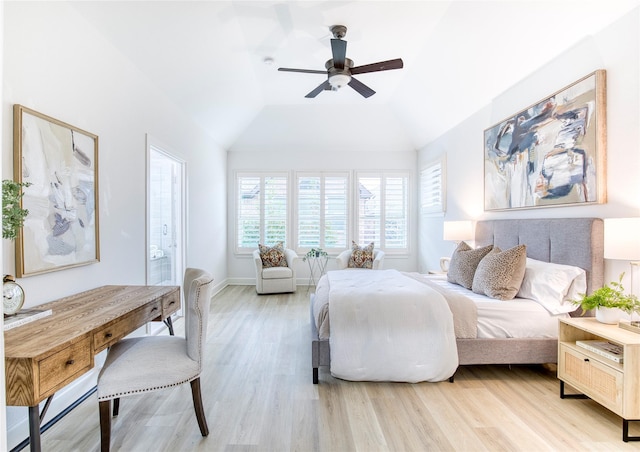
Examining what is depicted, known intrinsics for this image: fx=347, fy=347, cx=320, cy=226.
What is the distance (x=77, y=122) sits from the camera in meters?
2.48

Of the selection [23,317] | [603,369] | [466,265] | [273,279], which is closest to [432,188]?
[466,265]

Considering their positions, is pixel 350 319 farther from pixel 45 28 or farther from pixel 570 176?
pixel 45 28

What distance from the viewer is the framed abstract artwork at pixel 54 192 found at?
2.01 meters

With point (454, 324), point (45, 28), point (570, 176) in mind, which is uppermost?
point (45, 28)

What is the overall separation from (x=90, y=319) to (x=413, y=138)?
18.6 ft

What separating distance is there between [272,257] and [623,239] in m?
4.61

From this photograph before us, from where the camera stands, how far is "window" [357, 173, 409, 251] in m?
6.63

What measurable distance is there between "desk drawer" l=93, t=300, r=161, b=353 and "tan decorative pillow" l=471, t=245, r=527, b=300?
2613mm

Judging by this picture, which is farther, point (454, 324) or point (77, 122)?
point (454, 324)

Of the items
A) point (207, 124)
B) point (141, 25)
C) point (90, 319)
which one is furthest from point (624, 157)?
point (207, 124)

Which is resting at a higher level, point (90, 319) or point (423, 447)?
point (90, 319)

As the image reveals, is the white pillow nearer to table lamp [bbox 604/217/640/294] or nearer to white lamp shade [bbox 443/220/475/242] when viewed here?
table lamp [bbox 604/217/640/294]

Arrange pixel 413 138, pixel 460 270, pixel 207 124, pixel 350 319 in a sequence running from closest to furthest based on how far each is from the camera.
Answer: pixel 350 319 → pixel 460 270 → pixel 207 124 → pixel 413 138

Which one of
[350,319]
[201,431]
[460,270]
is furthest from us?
[460,270]
